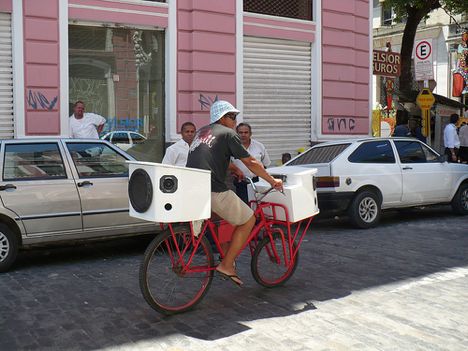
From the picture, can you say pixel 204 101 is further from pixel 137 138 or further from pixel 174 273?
pixel 174 273

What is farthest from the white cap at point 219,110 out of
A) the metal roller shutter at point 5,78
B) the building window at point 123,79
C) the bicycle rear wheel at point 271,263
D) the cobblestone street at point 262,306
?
the building window at point 123,79

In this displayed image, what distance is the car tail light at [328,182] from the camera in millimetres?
9875

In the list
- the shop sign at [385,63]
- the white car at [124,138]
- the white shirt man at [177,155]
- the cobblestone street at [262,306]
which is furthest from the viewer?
the shop sign at [385,63]

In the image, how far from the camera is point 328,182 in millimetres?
9938

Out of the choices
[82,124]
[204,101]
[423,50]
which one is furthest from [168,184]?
[423,50]

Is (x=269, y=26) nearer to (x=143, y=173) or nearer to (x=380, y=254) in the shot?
(x=380, y=254)

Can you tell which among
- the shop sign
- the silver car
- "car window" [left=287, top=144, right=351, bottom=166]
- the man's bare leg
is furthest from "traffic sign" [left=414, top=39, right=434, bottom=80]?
the man's bare leg

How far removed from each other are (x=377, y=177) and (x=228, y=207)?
5.24m

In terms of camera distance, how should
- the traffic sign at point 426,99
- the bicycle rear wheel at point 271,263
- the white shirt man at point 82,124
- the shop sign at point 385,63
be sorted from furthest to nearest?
the traffic sign at point 426,99 < the shop sign at point 385,63 < the white shirt man at point 82,124 < the bicycle rear wheel at point 271,263

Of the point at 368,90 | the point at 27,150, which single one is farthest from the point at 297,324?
the point at 368,90

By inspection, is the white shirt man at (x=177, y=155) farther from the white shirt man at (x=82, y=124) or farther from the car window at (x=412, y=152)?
the car window at (x=412, y=152)

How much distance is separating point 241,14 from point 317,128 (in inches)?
130

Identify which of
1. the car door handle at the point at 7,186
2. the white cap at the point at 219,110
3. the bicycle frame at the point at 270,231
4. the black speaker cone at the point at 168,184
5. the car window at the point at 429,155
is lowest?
the bicycle frame at the point at 270,231

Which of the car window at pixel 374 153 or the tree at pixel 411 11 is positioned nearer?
the car window at pixel 374 153
